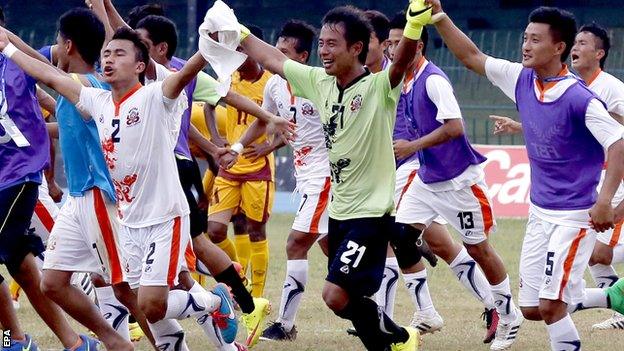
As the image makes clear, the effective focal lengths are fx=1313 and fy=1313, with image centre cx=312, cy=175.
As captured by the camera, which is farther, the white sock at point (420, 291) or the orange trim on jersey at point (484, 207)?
the white sock at point (420, 291)

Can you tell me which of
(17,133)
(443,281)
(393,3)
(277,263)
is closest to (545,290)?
(17,133)

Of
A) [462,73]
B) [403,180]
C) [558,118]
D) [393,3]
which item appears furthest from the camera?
[393,3]

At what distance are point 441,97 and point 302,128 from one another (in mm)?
1346

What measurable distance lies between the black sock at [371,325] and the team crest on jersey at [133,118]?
160cm

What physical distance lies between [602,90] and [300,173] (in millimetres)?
2336

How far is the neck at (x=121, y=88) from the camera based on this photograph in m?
7.46

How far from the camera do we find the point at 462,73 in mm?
24219

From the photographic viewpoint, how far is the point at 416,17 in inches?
271

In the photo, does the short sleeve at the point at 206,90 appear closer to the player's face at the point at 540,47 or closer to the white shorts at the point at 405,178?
the player's face at the point at 540,47

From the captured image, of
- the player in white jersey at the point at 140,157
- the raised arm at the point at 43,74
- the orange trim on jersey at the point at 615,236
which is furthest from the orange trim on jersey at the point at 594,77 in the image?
the raised arm at the point at 43,74

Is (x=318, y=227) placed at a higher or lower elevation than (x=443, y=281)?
higher

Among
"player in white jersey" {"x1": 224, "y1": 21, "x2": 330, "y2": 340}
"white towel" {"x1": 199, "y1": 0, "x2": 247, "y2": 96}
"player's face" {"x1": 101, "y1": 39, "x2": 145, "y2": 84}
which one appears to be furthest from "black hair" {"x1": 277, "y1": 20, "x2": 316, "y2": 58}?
"white towel" {"x1": 199, "y1": 0, "x2": 247, "y2": 96}

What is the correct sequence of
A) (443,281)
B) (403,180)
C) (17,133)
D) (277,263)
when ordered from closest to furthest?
(17,133) < (403,180) < (443,281) < (277,263)

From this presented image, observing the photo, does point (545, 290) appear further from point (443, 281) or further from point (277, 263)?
point (277, 263)
